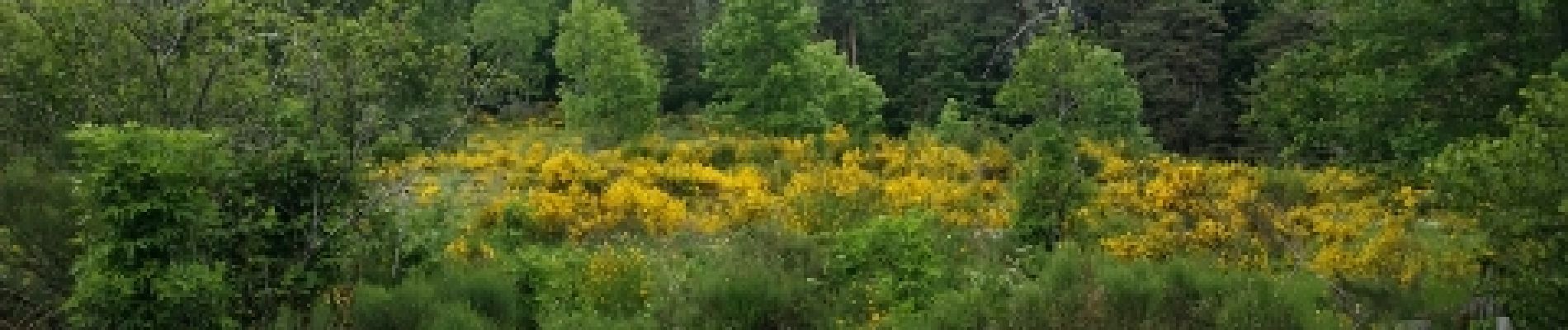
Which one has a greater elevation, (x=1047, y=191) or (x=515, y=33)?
(x=1047, y=191)

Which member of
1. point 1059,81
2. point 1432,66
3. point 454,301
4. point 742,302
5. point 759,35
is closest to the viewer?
point 454,301

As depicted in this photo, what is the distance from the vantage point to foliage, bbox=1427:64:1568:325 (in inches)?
312

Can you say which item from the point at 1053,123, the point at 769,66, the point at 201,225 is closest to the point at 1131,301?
the point at 1053,123

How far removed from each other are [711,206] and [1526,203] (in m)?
11.0

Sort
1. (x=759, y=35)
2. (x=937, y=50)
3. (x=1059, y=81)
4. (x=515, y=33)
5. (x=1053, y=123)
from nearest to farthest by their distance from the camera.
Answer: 1. (x=1053, y=123)
2. (x=1059, y=81)
3. (x=759, y=35)
4. (x=515, y=33)
5. (x=937, y=50)

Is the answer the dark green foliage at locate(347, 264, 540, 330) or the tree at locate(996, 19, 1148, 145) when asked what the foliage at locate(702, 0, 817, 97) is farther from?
the dark green foliage at locate(347, 264, 540, 330)

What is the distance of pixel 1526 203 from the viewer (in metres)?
8.14

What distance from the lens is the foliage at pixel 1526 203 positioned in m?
7.93

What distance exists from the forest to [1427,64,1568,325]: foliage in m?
0.02

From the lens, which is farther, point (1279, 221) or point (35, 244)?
point (1279, 221)

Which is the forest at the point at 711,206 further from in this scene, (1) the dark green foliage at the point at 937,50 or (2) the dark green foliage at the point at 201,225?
(1) the dark green foliage at the point at 937,50

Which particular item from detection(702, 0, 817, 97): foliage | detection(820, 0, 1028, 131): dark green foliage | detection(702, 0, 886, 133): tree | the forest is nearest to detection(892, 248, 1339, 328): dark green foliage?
the forest

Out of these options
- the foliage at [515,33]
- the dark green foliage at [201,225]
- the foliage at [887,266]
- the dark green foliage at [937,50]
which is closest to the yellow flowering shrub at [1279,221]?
the foliage at [887,266]

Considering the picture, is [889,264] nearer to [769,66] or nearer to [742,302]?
[742,302]
